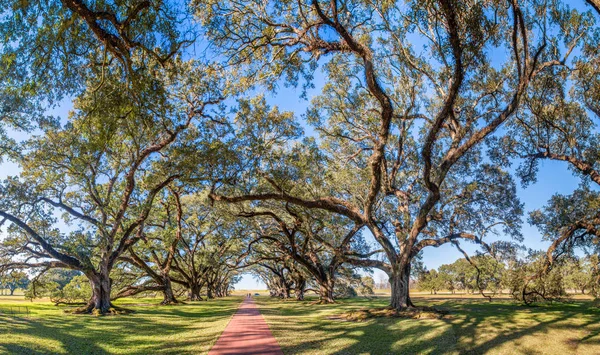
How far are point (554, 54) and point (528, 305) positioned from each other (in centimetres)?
1270

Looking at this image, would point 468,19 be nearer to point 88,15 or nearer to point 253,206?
point 88,15

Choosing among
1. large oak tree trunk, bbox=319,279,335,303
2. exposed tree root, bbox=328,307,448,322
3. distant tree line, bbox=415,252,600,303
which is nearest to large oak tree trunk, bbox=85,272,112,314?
exposed tree root, bbox=328,307,448,322

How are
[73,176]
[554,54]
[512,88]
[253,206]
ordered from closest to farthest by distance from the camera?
[554,54], [512,88], [73,176], [253,206]

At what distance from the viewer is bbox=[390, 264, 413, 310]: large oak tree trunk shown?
14.6 meters

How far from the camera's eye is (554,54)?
12.4 m

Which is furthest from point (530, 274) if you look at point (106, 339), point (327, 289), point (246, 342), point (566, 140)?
point (106, 339)

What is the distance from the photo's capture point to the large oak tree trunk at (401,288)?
575 inches

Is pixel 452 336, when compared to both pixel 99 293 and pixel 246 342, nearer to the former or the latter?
pixel 246 342

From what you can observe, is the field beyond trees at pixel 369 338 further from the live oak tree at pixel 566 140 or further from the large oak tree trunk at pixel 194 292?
the large oak tree trunk at pixel 194 292

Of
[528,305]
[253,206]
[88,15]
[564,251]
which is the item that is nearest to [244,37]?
[88,15]

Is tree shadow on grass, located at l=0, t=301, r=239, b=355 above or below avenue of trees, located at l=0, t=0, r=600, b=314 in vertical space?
below

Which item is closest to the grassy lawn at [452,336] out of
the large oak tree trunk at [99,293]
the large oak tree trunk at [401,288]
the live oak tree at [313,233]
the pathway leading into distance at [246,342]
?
the pathway leading into distance at [246,342]

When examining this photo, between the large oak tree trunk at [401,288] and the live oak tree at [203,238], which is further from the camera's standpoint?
the live oak tree at [203,238]

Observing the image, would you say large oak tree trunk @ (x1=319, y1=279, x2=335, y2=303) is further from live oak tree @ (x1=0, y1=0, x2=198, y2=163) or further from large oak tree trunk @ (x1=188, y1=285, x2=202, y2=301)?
live oak tree @ (x1=0, y1=0, x2=198, y2=163)
